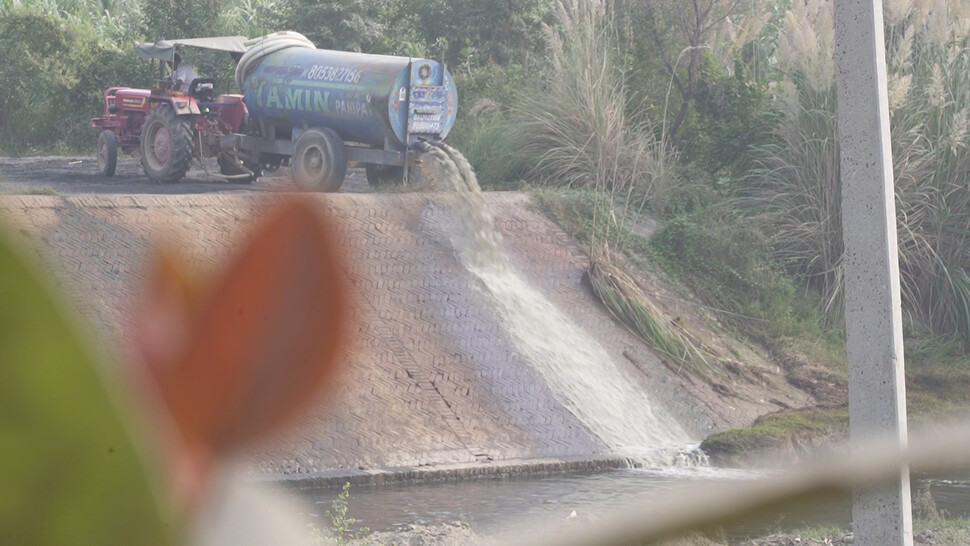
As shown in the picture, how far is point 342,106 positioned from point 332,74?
405 millimetres

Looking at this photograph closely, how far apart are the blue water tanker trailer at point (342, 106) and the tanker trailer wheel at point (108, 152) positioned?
2.19 metres

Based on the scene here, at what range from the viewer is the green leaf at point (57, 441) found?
52 cm

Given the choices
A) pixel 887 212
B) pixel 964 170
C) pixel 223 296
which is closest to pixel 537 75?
pixel 964 170

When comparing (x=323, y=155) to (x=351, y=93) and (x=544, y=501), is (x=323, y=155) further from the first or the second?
(x=544, y=501)

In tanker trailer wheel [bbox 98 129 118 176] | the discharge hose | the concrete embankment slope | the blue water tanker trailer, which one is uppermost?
the discharge hose

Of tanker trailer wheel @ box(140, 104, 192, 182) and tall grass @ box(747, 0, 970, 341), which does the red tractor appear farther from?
tall grass @ box(747, 0, 970, 341)

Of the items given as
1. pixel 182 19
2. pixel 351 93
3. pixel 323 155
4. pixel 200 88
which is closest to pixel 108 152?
pixel 200 88

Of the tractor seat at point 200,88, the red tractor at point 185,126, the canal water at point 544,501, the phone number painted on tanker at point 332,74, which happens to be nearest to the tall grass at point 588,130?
the phone number painted on tanker at point 332,74

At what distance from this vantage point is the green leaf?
0.52 m

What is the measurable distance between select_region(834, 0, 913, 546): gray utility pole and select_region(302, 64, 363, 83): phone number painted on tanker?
28.8ft

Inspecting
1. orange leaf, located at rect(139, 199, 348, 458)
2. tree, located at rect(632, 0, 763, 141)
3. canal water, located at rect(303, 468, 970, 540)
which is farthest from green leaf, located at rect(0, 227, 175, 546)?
tree, located at rect(632, 0, 763, 141)

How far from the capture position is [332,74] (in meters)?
13.0

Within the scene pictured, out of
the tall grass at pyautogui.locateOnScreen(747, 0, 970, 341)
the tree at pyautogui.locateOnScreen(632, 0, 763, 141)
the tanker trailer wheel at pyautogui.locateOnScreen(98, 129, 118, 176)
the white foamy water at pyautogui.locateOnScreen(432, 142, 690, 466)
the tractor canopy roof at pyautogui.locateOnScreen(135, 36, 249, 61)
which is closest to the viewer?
the white foamy water at pyautogui.locateOnScreen(432, 142, 690, 466)

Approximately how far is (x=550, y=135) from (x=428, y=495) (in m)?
7.16
